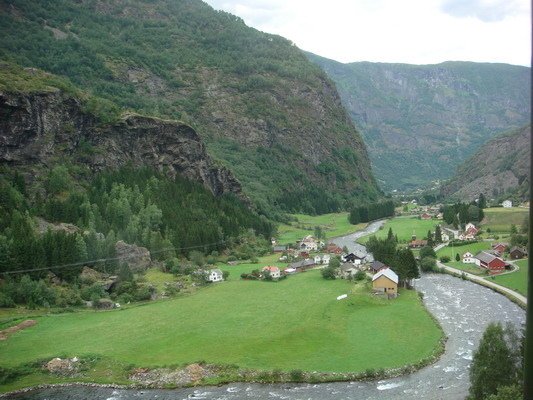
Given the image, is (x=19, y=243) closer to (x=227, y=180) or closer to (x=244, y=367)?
(x=244, y=367)

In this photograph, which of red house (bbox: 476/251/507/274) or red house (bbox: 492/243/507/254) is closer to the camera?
red house (bbox: 476/251/507/274)

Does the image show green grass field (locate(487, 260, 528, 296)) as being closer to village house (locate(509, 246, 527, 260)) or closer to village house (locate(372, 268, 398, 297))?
village house (locate(509, 246, 527, 260))

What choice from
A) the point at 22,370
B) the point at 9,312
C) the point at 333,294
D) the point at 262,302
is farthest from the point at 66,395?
the point at 333,294

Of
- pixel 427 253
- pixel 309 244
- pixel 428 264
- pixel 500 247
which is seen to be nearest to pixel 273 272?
pixel 428 264

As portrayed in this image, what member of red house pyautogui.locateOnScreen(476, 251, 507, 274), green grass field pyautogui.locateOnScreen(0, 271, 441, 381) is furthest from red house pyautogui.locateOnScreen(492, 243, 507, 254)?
green grass field pyautogui.locateOnScreen(0, 271, 441, 381)

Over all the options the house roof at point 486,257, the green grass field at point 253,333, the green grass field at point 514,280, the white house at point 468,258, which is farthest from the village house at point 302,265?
the green grass field at point 514,280

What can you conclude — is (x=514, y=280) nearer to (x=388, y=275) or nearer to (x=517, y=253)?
(x=517, y=253)
